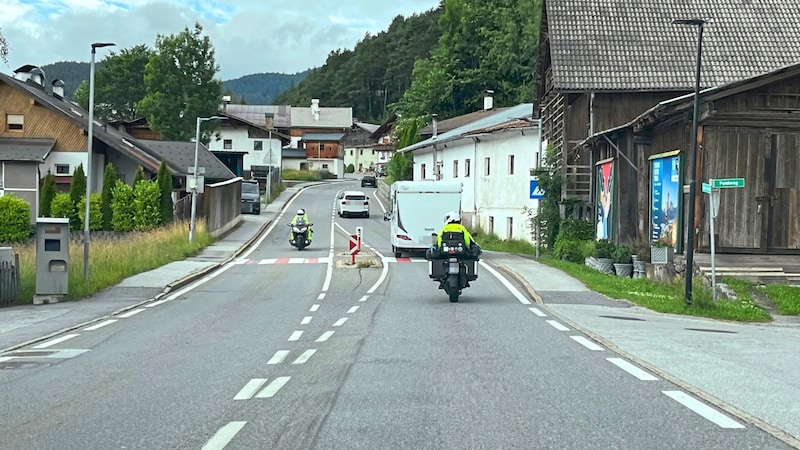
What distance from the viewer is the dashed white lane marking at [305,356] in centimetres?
1093

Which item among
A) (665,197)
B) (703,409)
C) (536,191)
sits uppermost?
(536,191)

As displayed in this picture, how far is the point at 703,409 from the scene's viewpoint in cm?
793

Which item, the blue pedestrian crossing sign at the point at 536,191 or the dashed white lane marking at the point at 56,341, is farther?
the blue pedestrian crossing sign at the point at 536,191

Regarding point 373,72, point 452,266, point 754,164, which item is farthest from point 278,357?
point 373,72

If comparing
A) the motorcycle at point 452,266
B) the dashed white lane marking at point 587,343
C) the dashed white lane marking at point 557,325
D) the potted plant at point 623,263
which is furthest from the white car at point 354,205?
the dashed white lane marking at point 587,343

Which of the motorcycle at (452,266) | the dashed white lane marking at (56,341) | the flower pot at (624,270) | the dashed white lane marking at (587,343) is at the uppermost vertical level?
the motorcycle at (452,266)

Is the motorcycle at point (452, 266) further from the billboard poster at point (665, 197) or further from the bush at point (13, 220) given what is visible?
the bush at point (13, 220)

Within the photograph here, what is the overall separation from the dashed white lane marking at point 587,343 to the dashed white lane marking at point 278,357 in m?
3.84

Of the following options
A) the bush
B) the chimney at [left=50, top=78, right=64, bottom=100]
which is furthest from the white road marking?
the chimney at [left=50, top=78, right=64, bottom=100]

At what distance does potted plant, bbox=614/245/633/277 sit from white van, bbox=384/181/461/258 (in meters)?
7.72

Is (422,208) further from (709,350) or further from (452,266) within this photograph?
(709,350)

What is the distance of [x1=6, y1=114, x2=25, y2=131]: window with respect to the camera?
51.6 meters

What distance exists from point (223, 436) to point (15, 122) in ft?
162

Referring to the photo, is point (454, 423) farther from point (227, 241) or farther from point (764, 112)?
point (227, 241)
